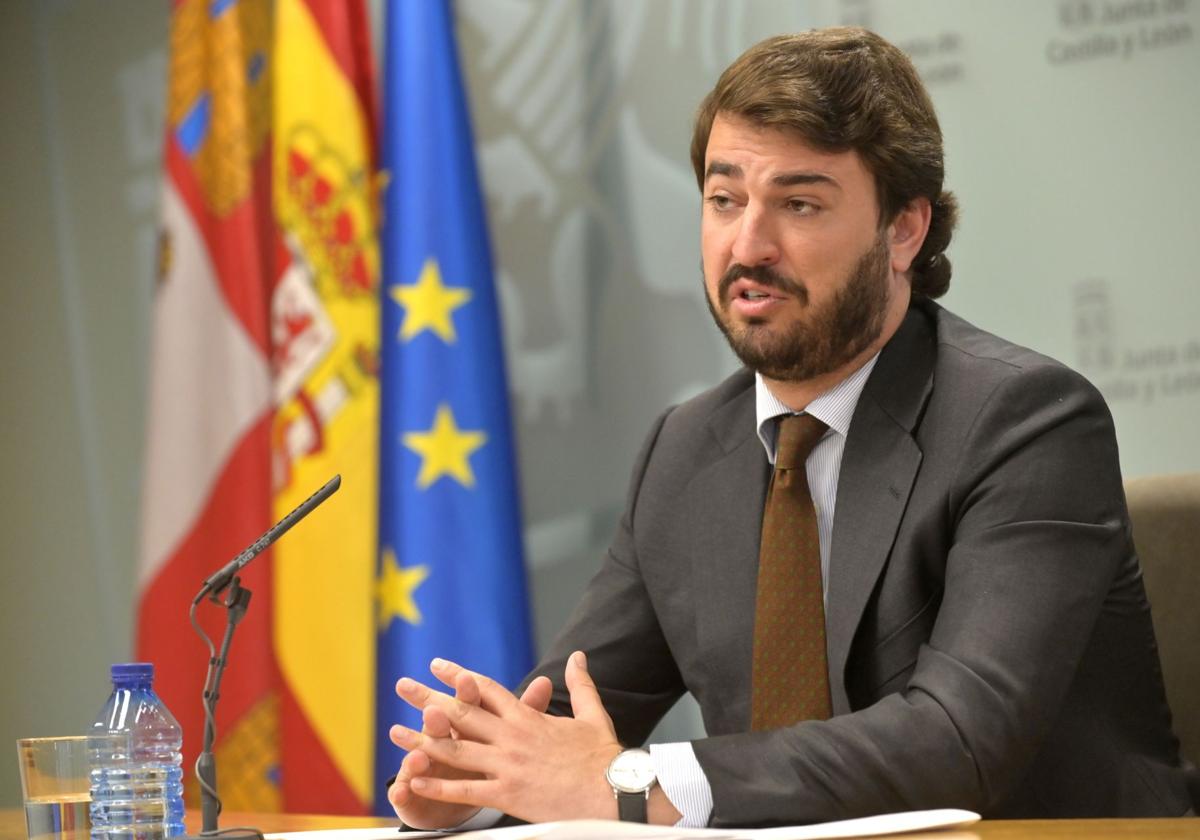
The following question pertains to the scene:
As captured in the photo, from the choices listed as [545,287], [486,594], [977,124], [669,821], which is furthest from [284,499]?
[669,821]

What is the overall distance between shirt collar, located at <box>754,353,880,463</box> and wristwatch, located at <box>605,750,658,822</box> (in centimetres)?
69

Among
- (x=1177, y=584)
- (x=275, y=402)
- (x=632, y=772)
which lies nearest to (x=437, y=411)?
(x=275, y=402)

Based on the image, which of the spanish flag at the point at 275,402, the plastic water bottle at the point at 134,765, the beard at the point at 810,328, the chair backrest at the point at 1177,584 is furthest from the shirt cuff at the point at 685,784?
the spanish flag at the point at 275,402

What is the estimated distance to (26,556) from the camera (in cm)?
431

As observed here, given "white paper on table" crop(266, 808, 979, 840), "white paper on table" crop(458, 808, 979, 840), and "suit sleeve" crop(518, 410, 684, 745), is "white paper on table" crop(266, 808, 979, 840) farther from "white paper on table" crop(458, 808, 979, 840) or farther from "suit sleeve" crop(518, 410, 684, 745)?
"suit sleeve" crop(518, 410, 684, 745)

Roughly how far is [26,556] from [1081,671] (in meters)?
3.36

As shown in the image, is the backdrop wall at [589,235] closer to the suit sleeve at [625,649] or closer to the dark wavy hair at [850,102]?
the dark wavy hair at [850,102]

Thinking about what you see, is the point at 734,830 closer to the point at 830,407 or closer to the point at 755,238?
the point at 830,407

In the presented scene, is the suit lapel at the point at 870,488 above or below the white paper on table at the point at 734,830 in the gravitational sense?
above

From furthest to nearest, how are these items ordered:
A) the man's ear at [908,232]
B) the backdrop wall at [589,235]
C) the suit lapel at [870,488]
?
1. the backdrop wall at [589,235]
2. the man's ear at [908,232]
3. the suit lapel at [870,488]

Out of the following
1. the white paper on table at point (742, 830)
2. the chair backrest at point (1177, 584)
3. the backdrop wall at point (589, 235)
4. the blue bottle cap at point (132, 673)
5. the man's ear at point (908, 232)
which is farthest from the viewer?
the backdrop wall at point (589, 235)

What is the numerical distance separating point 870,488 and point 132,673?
976 mm

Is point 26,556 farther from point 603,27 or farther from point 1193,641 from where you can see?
point 1193,641

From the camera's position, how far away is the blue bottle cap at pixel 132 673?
1.70 meters
